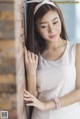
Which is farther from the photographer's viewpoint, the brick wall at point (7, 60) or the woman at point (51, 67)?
the woman at point (51, 67)

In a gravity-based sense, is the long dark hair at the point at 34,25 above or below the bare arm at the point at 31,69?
above

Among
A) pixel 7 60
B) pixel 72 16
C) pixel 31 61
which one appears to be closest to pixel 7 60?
pixel 7 60

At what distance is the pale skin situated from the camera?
0.92 m

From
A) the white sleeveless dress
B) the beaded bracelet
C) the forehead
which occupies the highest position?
the forehead

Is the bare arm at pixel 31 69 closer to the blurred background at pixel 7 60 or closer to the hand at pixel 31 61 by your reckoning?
the hand at pixel 31 61

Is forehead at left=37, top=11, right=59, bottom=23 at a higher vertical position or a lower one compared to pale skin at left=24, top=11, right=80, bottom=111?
higher

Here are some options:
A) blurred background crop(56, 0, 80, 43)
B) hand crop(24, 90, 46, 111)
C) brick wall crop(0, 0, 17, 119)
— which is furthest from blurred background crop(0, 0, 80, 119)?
blurred background crop(56, 0, 80, 43)

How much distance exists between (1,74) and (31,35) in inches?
9.8

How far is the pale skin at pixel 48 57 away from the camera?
0.92 metres

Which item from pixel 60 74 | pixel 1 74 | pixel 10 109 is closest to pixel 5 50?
pixel 1 74

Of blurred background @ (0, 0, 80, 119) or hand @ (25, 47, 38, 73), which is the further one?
hand @ (25, 47, 38, 73)

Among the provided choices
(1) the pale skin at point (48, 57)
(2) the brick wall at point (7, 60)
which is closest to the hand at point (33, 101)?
(1) the pale skin at point (48, 57)

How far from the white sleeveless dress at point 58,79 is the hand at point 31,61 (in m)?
0.02

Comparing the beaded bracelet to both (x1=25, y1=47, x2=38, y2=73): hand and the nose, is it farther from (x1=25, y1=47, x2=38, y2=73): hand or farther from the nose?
the nose
